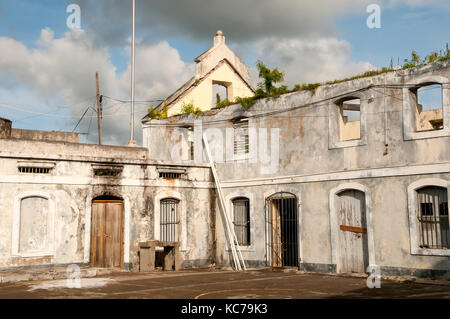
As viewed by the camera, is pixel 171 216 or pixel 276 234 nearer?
pixel 276 234

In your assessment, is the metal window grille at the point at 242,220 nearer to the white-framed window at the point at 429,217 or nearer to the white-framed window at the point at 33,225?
the white-framed window at the point at 429,217

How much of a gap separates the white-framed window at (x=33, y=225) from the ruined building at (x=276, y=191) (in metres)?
0.03

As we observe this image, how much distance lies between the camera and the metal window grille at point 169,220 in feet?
63.0

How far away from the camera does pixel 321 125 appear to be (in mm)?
16844

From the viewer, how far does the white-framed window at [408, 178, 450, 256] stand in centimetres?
1383

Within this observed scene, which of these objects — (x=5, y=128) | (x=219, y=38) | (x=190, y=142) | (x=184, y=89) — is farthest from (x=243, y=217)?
(x=5, y=128)

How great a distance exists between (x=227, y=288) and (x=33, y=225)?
7.34m

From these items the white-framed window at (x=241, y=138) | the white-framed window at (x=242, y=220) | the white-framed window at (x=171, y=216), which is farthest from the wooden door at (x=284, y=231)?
the white-framed window at (x=171, y=216)

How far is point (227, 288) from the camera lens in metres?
13.1

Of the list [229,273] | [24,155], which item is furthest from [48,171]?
[229,273]

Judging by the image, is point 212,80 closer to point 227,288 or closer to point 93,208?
point 93,208

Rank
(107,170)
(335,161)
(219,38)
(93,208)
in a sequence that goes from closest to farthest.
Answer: (335,161)
(93,208)
(107,170)
(219,38)

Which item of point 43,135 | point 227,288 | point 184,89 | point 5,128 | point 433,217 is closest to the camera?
point 227,288

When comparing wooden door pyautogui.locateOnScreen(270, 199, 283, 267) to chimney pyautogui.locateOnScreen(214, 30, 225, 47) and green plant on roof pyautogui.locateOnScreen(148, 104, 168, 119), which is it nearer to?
green plant on roof pyautogui.locateOnScreen(148, 104, 168, 119)
